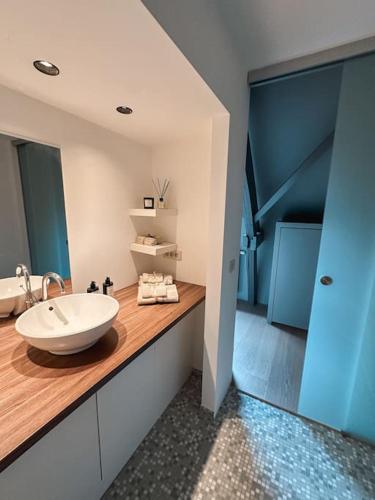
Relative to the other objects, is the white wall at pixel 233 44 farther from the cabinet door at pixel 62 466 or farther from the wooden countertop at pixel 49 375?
the cabinet door at pixel 62 466

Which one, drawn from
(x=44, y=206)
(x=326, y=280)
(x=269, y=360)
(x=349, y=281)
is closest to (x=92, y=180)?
(x=44, y=206)

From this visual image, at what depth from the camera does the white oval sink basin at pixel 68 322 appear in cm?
82

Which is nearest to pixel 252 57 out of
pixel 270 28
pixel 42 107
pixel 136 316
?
pixel 270 28

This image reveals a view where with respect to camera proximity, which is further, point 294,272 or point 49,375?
point 294,272

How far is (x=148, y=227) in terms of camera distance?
1.99m

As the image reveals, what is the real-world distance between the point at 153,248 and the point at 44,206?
775 mm

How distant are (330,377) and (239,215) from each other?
1.28 m

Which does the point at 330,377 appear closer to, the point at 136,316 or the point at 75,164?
the point at 136,316

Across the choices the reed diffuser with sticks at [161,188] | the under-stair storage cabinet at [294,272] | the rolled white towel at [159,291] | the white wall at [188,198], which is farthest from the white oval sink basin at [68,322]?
the under-stair storage cabinet at [294,272]

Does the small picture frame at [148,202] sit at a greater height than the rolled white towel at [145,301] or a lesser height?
greater

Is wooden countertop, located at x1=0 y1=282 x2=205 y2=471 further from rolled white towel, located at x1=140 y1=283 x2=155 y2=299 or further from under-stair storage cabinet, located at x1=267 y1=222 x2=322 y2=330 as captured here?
under-stair storage cabinet, located at x1=267 y1=222 x2=322 y2=330

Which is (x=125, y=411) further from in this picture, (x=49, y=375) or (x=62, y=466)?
(x=49, y=375)

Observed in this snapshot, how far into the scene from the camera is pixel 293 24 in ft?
3.24

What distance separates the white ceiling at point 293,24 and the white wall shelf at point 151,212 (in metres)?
1.07
